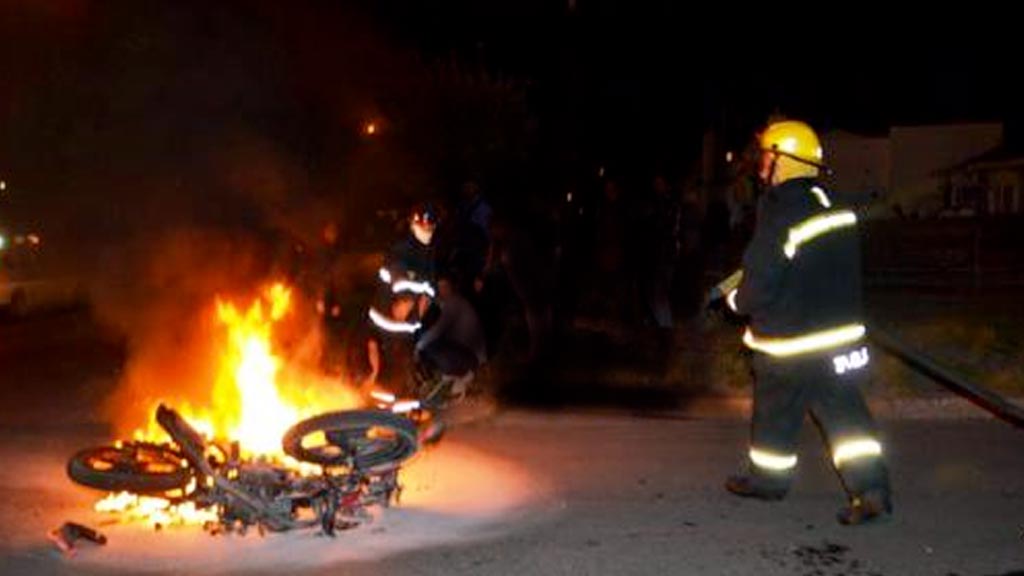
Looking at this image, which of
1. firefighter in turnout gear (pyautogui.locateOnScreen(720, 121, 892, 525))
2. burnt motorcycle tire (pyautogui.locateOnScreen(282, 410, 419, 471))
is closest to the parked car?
burnt motorcycle tire (pyautogui.locateOnScreen(282, 410, 419, 471))

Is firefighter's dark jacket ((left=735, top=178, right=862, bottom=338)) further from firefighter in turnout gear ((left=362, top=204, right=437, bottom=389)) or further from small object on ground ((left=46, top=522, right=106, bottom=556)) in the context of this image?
small object on ground ((left=46, top=522, right=106, bottom=556))

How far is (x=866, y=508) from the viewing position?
249 inches

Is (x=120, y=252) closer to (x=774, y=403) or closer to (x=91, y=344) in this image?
(x=91, y=344)

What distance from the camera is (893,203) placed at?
139 feet

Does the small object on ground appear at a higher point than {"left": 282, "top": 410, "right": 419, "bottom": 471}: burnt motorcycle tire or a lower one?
lower

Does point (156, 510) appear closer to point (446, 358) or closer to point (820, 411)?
point (446, 358)

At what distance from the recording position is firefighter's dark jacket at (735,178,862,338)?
21.2 ft

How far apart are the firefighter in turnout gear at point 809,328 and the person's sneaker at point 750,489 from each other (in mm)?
148

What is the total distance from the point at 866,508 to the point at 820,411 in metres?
0.54

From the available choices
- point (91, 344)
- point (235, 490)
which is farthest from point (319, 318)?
point (91, 344)

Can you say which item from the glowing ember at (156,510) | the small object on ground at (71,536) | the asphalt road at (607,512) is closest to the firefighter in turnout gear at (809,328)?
the asphalt road at (607,512)

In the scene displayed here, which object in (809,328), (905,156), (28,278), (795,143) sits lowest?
(809,328)

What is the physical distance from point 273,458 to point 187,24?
7.16 metres

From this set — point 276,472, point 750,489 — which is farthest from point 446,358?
point 750,489
